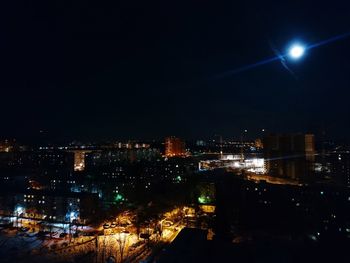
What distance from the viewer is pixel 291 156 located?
1066 cm

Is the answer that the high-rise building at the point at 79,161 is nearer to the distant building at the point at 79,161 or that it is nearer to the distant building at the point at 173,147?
the distant building at the point at 79,161

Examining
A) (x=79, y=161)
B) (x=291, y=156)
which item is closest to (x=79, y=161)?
(x=79, y=161)

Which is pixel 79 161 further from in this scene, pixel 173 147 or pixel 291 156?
pixel 291 156

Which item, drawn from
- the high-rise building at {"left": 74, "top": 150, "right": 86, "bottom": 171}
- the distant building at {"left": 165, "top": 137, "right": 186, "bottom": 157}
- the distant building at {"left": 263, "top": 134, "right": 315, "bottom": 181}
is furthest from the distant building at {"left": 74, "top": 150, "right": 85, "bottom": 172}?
the distant building at {"left": 263, "top": 134, "right": 315, "bottom": 181}

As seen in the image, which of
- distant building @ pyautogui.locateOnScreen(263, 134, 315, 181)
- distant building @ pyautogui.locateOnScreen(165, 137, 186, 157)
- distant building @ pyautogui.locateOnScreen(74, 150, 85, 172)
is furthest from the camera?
distant building @ pyautogui.locateOnScreen(165, 137, 186, 157)

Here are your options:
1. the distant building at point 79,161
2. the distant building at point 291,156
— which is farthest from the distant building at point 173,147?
the distant building at point 291,156

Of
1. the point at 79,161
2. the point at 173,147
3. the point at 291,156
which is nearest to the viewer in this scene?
the point at 291,156

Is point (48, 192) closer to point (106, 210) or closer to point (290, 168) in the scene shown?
point (106, 210)

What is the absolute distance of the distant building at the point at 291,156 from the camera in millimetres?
9625

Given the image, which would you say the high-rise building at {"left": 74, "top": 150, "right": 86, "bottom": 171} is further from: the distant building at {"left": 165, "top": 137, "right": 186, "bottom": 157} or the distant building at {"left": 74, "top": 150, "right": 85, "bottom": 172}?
the distant building at {"left": 165, "top": 137, "right": 186, "bottom": 157}

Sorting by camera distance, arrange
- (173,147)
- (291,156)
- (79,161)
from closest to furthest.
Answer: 1. (291,156)
2. (79,161)
3. (173,147)

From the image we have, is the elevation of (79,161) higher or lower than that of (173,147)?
lower

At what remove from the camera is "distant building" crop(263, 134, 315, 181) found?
9625 millimetres

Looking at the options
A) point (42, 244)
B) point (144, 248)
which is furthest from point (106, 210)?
point (144, 248)
